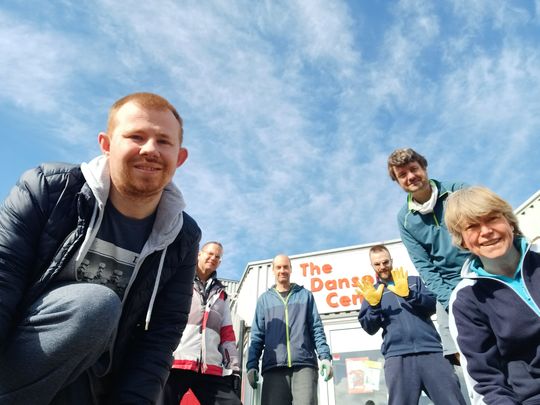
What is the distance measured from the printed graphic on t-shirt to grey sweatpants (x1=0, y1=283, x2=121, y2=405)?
217 millimetres

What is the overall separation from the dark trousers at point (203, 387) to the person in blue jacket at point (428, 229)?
1.78 metres

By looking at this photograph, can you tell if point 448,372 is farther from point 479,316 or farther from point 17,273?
point 17,273

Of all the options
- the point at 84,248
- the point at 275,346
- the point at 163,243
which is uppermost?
the point at 275,346

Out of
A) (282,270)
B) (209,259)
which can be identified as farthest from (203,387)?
(282,270)

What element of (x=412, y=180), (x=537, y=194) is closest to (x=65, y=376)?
(x=412, y=180)

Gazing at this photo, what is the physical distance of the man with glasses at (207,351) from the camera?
11.4ft

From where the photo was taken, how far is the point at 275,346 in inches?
168

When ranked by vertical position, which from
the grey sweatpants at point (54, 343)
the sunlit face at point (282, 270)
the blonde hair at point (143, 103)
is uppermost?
the sunlit face at point (282, 270)

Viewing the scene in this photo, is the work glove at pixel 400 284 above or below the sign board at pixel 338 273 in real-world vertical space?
below

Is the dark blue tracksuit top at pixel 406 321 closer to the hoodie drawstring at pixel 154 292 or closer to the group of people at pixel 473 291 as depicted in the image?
the group of people at pixel 473 291

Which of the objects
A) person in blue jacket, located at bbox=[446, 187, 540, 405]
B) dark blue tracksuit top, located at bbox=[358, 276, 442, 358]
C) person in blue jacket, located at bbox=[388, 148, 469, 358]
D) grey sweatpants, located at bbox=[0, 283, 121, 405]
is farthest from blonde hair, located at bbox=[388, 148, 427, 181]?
grey sweatpants, located at bbox=[0, 283, 121, 405]

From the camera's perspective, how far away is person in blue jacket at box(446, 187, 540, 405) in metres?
1.85

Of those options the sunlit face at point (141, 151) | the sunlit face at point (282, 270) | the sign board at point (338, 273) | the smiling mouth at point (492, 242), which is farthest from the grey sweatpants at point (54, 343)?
the sign board at point (338, 273)

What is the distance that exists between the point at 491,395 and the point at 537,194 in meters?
8.20
